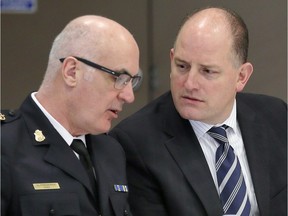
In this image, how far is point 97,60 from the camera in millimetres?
2395

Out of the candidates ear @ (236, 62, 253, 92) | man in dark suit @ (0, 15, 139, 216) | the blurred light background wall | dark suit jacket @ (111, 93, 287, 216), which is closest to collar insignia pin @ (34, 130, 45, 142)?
man in dark suit @ (0, 15, 139, 216)

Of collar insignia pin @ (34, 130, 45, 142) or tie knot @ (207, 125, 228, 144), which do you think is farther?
tie knot @ (207, 125, 228, 144)

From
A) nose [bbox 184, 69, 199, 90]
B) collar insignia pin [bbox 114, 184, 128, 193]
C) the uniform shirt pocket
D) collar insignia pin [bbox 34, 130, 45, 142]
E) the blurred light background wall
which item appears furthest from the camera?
the blurred light background wall

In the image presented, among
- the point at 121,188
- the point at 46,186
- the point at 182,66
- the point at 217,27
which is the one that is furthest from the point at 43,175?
the point at 217,27

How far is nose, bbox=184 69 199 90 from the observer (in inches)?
104

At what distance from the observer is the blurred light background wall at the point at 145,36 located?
412 cm

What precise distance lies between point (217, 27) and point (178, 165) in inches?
20.7

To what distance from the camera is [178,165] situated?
106 inches

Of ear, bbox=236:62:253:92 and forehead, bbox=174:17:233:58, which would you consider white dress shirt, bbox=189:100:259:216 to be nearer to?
ear, bbox=236:62:253:92

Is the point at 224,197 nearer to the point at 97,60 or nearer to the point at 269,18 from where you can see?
the point at 97,60

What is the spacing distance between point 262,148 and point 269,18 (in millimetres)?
1530

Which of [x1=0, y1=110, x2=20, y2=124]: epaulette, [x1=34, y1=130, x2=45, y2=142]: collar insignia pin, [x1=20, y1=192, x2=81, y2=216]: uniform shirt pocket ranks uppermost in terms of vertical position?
[x1=0, y1=110, x2=20, y2=124]: epaulette

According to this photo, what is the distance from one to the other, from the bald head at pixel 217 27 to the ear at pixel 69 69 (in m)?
0.50

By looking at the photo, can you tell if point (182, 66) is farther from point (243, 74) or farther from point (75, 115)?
point (75, 115)
